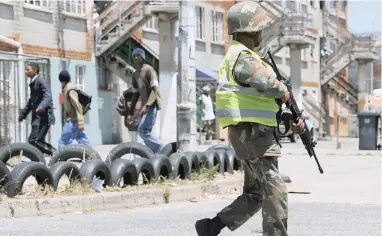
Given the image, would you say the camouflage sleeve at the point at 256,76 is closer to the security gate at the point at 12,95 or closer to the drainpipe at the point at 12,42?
the security gate at the point at 12,95

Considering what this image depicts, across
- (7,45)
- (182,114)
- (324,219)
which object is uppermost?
(7,45)

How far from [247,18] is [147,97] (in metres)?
7.88

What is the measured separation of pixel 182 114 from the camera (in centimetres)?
A: 1289

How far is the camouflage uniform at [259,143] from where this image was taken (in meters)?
5.81

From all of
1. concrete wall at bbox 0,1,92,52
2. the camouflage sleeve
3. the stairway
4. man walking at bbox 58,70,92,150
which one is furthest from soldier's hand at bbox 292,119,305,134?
the stairway

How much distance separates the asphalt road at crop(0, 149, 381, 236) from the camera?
25.0 feet

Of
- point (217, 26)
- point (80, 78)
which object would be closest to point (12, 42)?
point (80, 78)

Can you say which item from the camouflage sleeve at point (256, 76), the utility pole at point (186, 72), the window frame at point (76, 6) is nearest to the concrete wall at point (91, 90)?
the window frame at point (76, 6)

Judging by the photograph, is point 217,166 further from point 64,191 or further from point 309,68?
point 309,68

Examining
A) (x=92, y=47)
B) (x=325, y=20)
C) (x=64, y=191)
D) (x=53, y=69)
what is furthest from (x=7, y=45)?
(x=325, y=20)

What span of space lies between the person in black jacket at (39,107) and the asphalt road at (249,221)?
474 cm

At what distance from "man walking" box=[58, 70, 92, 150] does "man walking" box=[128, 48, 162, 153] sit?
1.13m

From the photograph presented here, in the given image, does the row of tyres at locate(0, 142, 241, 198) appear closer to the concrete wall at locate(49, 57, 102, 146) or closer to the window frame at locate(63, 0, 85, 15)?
the concrete wall at locate(49, 57, 102, 146)

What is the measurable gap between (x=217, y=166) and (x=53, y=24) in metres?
16.4
